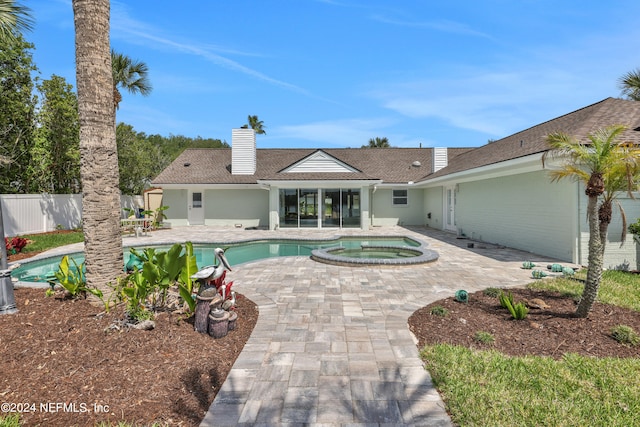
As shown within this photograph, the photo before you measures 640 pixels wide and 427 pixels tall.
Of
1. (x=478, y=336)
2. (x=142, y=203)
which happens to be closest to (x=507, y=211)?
(x=478, y=336)

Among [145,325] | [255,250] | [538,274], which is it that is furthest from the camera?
[255,250]

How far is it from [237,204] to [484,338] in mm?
19784

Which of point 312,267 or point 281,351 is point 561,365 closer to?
point 281,351

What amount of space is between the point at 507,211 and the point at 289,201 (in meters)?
11.8

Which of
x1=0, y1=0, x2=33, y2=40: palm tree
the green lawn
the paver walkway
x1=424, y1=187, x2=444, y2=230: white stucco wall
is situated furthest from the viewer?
x1=424, y1=187, x2=444, y2=230: white stucco wall

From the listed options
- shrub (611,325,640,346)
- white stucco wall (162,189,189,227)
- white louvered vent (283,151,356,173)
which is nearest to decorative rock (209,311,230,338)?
shrub (611,325,640,346)

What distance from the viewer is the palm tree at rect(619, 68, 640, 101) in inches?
701

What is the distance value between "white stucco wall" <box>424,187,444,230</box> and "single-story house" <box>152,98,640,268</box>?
0.07m

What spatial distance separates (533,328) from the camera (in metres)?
4.72

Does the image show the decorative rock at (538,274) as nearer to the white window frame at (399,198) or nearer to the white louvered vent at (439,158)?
the white window frame at (399,198)

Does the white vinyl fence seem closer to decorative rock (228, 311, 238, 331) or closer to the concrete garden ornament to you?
the concrete garden ornament

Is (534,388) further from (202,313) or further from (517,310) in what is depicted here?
(202,313)

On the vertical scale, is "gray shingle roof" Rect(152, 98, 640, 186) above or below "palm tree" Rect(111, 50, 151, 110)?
below

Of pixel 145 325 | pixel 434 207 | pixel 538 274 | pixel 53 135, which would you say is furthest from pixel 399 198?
pixel 53 135
